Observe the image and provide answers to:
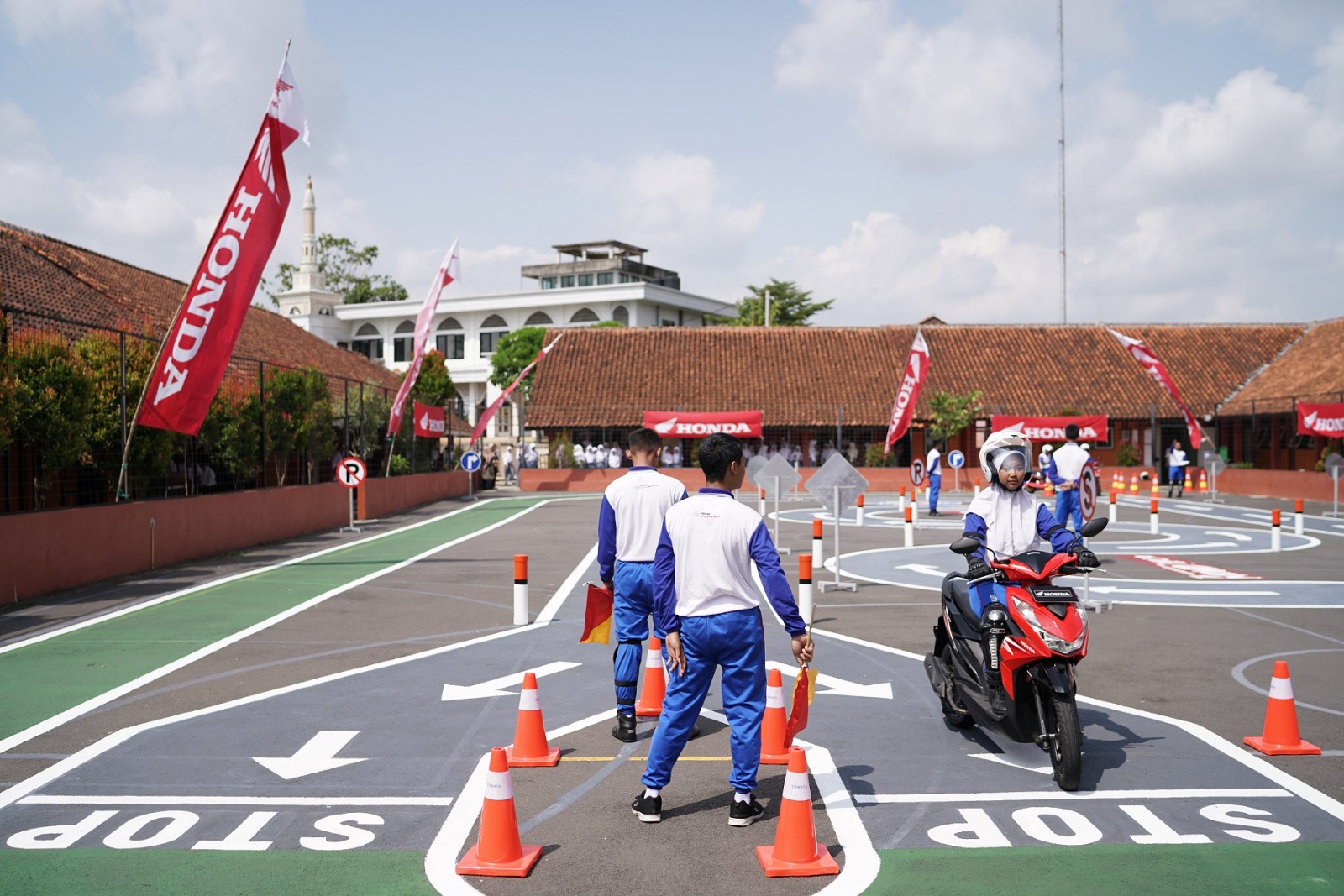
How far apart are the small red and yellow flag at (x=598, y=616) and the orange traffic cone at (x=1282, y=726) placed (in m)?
4.11

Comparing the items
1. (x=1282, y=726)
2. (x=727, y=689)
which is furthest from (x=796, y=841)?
(x=1282, y=726)

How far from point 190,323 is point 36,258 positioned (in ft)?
53.9

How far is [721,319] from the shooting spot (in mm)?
87312

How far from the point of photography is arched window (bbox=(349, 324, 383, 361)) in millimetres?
88700

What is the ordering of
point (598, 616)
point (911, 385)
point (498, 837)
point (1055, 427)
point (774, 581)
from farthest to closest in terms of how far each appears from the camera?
point (1055, 427)
point (911, 385)
point (598, 616)
point (774, 581)
point (498, 837)

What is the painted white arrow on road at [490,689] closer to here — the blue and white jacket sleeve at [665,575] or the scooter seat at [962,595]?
the blue and white jacket sleeve at [665,575]

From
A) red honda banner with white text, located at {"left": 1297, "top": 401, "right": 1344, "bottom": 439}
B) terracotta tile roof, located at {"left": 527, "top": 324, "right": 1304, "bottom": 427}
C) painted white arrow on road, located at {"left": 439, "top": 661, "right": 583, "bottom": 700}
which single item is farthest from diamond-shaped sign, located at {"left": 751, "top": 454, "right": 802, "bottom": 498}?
terracotta tile roof, located at {"left": 527, "top": 324, "right": 1304, "bottom": 427}

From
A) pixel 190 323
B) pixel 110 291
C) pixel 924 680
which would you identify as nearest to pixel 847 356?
pixel 110 291

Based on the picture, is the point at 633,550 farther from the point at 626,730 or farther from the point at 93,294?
the point at 93,294

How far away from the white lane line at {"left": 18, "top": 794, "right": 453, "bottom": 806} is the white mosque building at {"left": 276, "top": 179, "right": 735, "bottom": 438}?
241ft

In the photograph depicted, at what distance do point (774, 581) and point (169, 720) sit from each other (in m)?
4.84

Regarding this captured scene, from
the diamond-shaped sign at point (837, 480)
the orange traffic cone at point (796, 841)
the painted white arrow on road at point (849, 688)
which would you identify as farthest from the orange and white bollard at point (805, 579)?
the orange traffic cone at point (796, 841)

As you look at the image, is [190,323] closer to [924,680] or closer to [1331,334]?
[924,680]

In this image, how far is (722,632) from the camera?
18.6 ft
